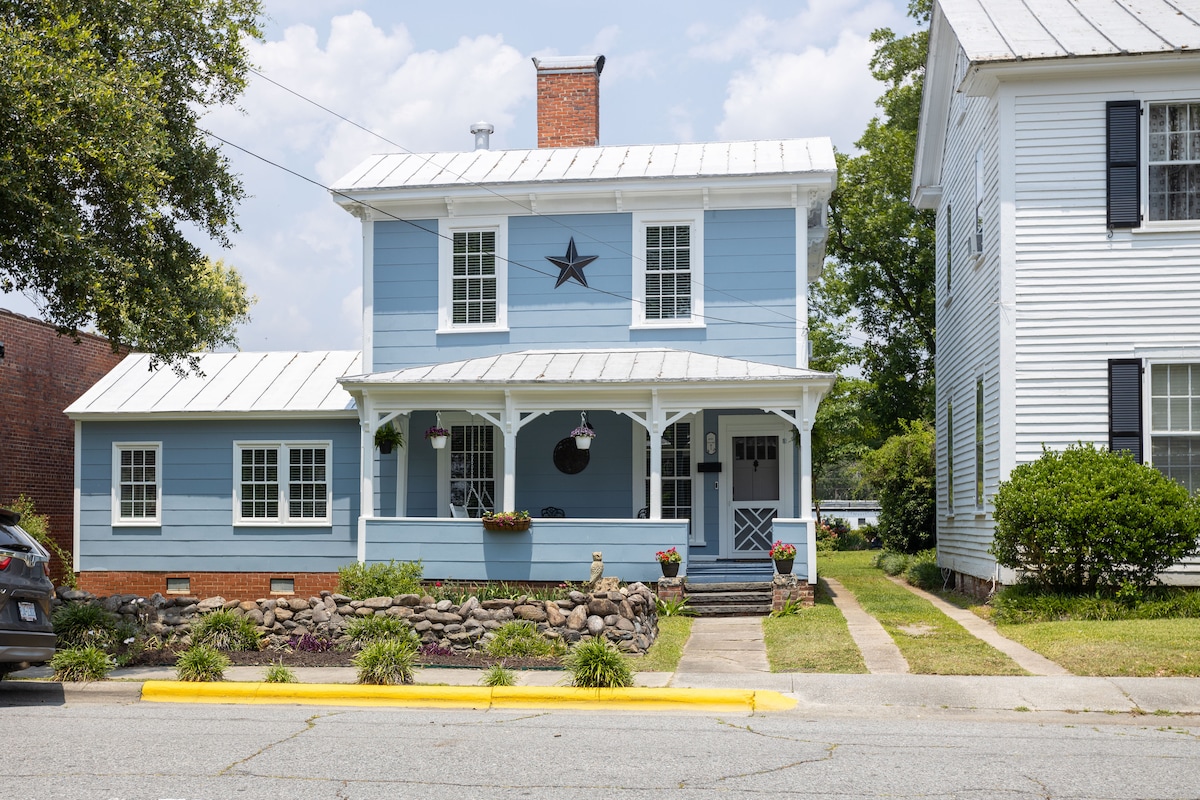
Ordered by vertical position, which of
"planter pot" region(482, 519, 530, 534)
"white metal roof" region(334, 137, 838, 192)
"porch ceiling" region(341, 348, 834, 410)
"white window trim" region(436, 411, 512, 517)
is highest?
"white metal roof" region(334, 137, 838, 192)

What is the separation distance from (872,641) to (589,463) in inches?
284

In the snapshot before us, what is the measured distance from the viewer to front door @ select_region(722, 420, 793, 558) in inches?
755

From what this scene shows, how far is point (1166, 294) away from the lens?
14.7 metres

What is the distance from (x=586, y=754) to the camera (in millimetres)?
7711

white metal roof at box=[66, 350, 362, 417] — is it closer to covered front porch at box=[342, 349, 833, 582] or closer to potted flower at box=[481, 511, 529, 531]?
covered front porch at box=[342, 349, 833, 582]

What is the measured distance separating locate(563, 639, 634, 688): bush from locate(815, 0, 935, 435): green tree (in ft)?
80.9

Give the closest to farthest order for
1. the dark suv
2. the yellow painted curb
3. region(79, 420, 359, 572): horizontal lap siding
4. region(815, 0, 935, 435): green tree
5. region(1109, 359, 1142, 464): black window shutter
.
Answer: the dark suv
the yellow painted curb
region(1109, 359, 1142, 464): black window shutter
region(79, 420, 359, 572): horizontal lap siding
region(815, 0, 935, 435): green tree

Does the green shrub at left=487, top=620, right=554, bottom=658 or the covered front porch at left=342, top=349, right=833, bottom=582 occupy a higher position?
the covered front porch at left=342, top=349, right=833, bottom=582

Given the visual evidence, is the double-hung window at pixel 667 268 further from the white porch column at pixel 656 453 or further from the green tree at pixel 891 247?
the green tree at pixel 891 247

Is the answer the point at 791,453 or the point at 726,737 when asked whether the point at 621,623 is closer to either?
the point at 726,737

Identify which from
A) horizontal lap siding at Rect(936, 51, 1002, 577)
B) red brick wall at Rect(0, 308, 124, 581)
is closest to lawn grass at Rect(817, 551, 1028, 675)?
horizontal lap siding at Rect(936, 51, 1002, 577)

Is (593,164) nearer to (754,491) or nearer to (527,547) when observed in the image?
(754,491)

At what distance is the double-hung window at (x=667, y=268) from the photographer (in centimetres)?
1900

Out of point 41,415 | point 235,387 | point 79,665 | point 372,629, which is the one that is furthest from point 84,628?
point 41,415
